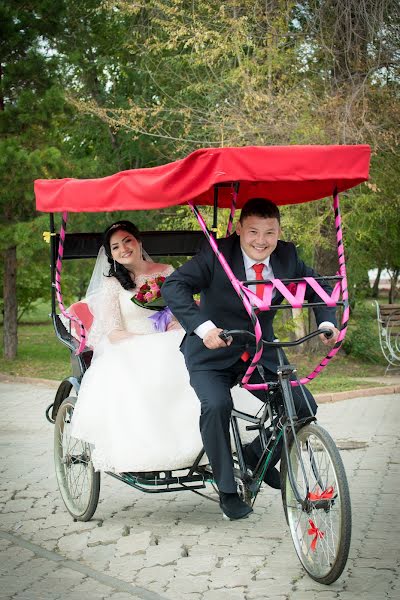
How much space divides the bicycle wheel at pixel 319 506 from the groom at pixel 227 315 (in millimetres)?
A: 385

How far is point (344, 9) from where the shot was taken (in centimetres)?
1476

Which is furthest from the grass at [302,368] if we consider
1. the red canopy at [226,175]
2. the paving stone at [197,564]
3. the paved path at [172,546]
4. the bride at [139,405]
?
the paving stone at [197,564]

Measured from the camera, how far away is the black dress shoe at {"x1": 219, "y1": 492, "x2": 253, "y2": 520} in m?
5.60

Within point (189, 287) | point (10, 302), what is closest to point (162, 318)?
point (189, 287)

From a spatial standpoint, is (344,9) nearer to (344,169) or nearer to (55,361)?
(55,361)

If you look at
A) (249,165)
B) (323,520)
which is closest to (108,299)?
(249,165)

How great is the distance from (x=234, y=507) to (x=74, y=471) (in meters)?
1.48

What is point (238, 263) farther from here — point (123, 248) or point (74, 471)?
point (74, 471)

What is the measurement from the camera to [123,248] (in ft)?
22.9

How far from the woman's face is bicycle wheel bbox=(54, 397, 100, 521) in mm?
1024

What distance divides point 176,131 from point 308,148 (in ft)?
46.8

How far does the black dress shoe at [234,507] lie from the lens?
5.60m

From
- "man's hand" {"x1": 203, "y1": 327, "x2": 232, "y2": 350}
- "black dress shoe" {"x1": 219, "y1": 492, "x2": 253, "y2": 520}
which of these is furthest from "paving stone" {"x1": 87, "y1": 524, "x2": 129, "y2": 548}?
"man's hand" {"x1": 203, "y1": 327, "x2": 232, "y2": 350}

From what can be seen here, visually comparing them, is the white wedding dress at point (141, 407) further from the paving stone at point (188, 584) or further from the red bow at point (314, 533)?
the red bow at point (314, 533)
